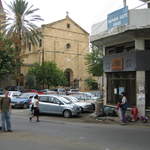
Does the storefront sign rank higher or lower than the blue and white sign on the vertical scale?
lower

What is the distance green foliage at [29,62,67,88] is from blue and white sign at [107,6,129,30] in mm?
35366

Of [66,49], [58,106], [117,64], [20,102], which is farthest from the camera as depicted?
[66,49]

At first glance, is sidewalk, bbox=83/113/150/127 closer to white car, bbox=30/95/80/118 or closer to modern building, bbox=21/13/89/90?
white car, bbox=30/95/80/118

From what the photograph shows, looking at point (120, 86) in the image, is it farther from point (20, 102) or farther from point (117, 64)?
point (20, 102)

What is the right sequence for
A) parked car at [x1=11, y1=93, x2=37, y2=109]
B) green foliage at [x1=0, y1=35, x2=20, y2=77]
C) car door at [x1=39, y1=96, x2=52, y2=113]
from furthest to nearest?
green foliage at [x1=0, y1=35, x2=20, y2=77]
parked car at [x1=11, y1=93, x2=37, y2=109]
car door at [x1=39, y1=96, x2=52, y2=113]

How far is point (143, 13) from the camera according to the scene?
18.4m

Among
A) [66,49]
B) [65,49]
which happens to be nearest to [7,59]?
[65,49]

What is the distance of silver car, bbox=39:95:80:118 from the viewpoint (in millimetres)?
21734

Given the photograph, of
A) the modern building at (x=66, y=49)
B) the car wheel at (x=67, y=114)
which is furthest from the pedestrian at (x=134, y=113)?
the modern building at (x=66, y=49)

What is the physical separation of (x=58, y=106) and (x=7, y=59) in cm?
2553

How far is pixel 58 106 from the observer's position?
2217cm

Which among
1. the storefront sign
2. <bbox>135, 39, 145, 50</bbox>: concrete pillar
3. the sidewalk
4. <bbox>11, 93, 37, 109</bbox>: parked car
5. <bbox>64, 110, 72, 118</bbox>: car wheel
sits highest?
<bbox>135, 39, 145, 50</bbox>: concrete pillar

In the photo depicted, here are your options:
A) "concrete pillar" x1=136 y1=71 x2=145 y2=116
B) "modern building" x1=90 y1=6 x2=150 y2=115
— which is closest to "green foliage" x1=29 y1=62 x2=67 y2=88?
"modern building" x1=90 y1=6 x2=150 y2=115

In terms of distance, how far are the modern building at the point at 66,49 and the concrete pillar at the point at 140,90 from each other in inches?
1826
